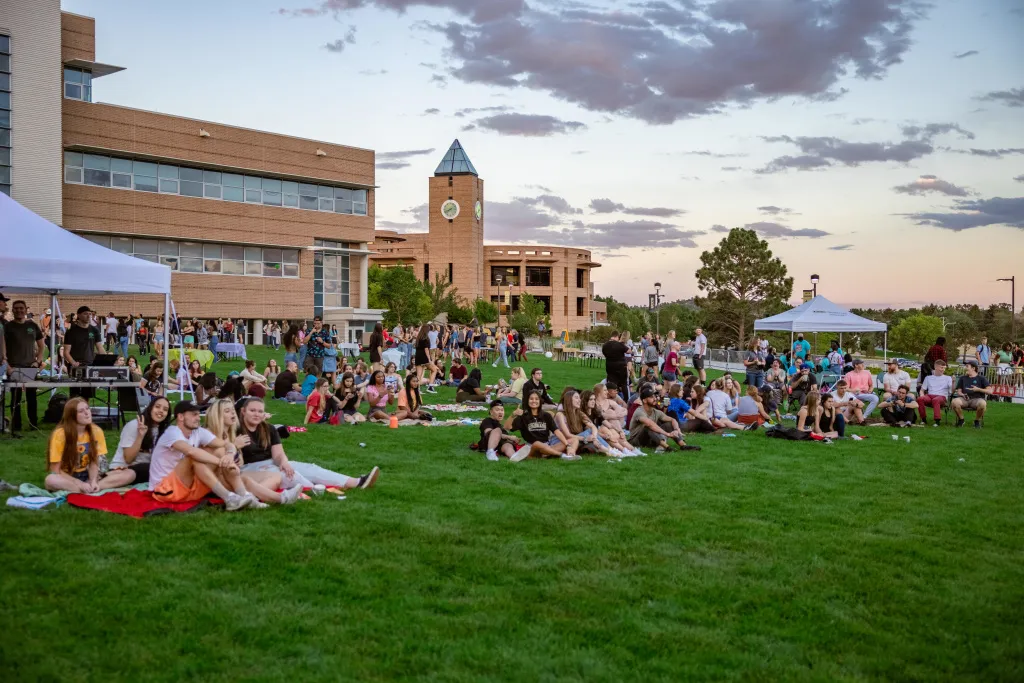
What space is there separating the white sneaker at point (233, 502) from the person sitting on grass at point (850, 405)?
503 inches

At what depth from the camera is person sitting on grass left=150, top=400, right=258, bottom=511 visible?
7969 millimetres

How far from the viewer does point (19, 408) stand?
13.1 metres

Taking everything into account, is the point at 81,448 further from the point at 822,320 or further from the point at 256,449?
the point at 822,320

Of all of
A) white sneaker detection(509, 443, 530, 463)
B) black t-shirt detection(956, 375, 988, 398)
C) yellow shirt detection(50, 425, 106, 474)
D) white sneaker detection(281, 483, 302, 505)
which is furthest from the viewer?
black t-shirt detection(956, 375, 988, 398)

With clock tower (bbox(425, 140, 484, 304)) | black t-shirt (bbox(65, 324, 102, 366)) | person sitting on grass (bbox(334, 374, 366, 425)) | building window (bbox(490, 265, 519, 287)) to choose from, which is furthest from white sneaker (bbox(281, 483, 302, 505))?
building window (bbox(490, 265, 519, 287))

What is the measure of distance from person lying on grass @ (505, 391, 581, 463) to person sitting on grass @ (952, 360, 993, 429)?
31.9ft

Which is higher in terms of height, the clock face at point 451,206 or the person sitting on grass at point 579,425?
the clock face at point 451,206

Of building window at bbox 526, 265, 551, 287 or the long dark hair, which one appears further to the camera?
building window at bbox 526, 265, 551, 287

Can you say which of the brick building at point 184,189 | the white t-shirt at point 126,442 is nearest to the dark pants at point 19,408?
the white t-shirt at point 126,442

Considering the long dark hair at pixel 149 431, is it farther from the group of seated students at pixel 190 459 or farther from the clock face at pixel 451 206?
the clock face at pixel 451 206

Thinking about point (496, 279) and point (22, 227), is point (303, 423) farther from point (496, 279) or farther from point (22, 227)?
point (496, 279)

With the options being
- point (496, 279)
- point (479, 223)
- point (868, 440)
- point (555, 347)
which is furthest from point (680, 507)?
point (496, 279)

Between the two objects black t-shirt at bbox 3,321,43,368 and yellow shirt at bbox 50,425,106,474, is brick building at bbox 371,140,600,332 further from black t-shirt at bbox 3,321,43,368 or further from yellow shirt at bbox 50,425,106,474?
yellow shirt at bbox 50,425,106,474

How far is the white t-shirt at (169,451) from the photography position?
8.07m
